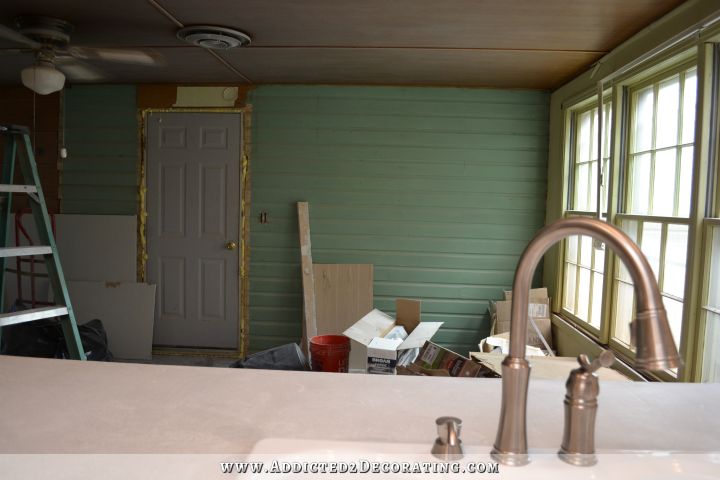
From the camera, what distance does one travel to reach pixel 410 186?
4.82 meters

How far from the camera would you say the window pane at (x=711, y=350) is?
2383 millimetres

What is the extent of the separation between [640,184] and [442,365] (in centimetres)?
167

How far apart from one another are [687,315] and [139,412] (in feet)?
7.95

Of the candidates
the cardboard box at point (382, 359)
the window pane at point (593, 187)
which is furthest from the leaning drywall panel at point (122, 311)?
the window pane at point (593, 187)

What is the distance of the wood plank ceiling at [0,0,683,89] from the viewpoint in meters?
2.84

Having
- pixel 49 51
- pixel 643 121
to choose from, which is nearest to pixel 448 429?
pixel 643 121

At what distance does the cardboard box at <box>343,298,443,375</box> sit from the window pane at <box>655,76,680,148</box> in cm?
174

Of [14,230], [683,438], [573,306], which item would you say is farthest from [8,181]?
[573,306]

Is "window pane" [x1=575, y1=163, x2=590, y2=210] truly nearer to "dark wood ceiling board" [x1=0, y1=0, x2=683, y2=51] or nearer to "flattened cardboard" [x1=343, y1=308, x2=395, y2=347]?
"dark wood ceiling board" [x1=0, y1=0, x2=683, y2=51]

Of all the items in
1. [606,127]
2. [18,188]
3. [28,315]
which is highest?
[606,127]

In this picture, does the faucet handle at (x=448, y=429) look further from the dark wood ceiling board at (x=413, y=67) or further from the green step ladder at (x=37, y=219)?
the dark wood ceiling board at (x=413, y=67)

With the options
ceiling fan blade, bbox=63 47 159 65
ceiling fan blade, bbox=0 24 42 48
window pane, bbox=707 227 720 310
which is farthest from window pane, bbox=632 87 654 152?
ceiling fan blade, bbox=0 24 42 48

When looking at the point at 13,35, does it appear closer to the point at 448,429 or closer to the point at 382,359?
the point at 382,359

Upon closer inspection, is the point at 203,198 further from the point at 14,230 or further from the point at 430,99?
the point at 430,99
